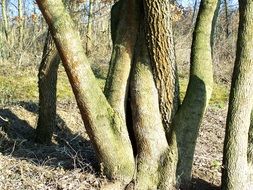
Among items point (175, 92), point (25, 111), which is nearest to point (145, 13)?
point (175, 92)

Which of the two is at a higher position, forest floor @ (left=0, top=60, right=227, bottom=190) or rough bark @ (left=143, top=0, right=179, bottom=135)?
rough bark @ (left=143, top=0, right=179, bottom=135)

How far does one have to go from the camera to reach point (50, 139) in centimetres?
698

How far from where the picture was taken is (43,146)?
6.59 meters

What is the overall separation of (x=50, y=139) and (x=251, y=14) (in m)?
3.70

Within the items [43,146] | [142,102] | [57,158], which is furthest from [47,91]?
[142,102]

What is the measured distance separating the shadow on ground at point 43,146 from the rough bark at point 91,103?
40 centimetres

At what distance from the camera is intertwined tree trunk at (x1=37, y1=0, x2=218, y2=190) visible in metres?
4.74

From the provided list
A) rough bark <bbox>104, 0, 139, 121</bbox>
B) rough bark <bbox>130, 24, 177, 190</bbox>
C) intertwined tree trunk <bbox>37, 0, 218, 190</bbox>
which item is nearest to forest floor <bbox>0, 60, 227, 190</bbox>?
intertwined tree trunk <bbox>37, 0, 218, 190</bbox>

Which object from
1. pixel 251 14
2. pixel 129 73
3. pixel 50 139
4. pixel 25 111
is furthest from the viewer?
pixel 25 111

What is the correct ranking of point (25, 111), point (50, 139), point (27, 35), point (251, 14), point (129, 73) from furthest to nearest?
1. point (27, 35)
2. point (25, 111)
3. point (50, 139)
4. point (129, 73)
5. point (251, 14)

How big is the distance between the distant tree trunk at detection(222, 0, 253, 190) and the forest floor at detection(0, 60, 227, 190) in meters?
0.57

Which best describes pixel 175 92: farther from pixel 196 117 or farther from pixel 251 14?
pixel 251 14

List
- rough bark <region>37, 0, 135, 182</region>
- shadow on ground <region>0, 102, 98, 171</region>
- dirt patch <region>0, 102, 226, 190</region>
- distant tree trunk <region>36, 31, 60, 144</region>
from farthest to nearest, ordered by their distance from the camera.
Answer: distant tree trunk <region>36, 31, 60, 144</region> < shadow on ground <region>0, 102, 98, 171</region> < dirt patch <region>0, 102, 226, 190</region> < rough bark <region>37, 0, 135, 182</region>

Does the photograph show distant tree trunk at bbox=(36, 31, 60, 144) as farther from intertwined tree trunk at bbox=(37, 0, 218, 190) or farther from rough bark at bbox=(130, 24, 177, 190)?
rough bark at bbox=(130, 24, 177, 190)
